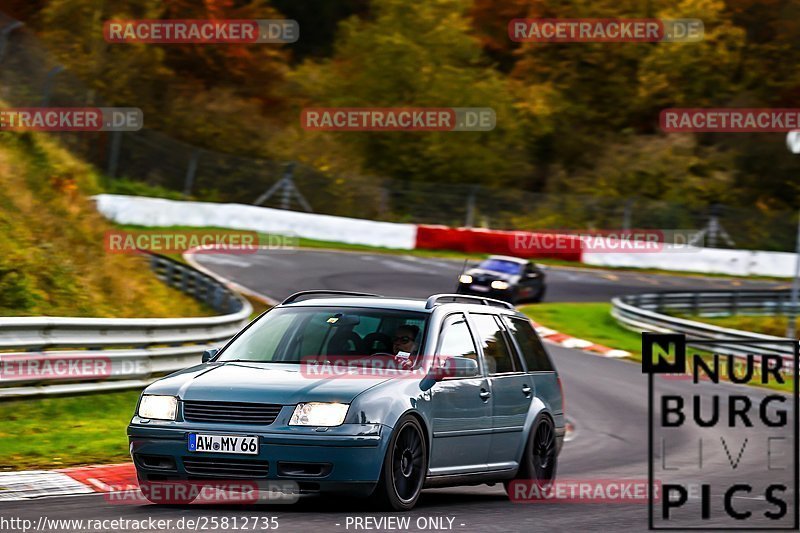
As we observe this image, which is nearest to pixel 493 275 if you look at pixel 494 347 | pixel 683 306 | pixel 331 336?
pixel 683 306

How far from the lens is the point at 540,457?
10766mm

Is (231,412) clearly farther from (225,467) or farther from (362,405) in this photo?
(362,405)

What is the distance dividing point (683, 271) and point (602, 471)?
32285mm

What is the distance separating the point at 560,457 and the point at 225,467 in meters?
7.08

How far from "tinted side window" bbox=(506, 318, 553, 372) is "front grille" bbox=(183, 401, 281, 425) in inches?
128

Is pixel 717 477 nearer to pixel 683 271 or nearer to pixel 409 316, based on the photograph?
pixel 409 316

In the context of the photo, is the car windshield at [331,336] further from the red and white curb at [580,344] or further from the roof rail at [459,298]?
the red and white curb at [580,344]

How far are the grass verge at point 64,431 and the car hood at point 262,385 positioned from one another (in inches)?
88.8

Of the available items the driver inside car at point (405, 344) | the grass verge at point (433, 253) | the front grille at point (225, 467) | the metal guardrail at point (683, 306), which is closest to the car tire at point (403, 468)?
the driver inside car at point (405, 344)

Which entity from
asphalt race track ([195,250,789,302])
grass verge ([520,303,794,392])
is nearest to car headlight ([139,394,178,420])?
grass verge ([520,303,794,392])

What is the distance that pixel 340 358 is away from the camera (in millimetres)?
9148

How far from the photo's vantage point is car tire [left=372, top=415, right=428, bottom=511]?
815 centimetres

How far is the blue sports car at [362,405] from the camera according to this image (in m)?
8.01

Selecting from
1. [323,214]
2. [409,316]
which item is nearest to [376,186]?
[323,214]
